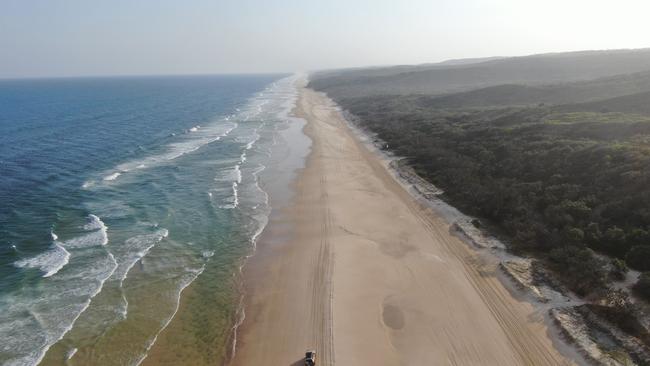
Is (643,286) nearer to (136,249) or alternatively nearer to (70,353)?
(70,353)

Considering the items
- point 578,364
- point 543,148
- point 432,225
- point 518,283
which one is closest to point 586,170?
point 543,148

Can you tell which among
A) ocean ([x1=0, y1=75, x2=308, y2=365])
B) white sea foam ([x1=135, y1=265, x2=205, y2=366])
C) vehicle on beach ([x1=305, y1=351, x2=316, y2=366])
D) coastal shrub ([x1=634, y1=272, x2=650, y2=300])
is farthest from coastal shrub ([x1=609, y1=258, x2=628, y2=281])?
white sea foam ([x1=135, y1=265, x2=205, y2=366])

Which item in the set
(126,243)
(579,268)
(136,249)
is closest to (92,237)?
(126,243)

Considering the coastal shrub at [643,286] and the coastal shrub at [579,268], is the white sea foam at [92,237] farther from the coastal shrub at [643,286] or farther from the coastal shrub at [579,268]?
the coastal shrub at [643,286]

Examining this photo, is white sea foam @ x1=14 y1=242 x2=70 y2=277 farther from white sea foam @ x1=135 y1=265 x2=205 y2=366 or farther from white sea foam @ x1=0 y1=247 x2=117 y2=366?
white sea foam @ x1=135 y1=265 x2=205 y2=366

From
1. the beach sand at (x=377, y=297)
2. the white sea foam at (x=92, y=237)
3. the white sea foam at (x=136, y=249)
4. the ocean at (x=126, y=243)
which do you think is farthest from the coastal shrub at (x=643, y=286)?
the white sea foam at (x=92, y=237)
